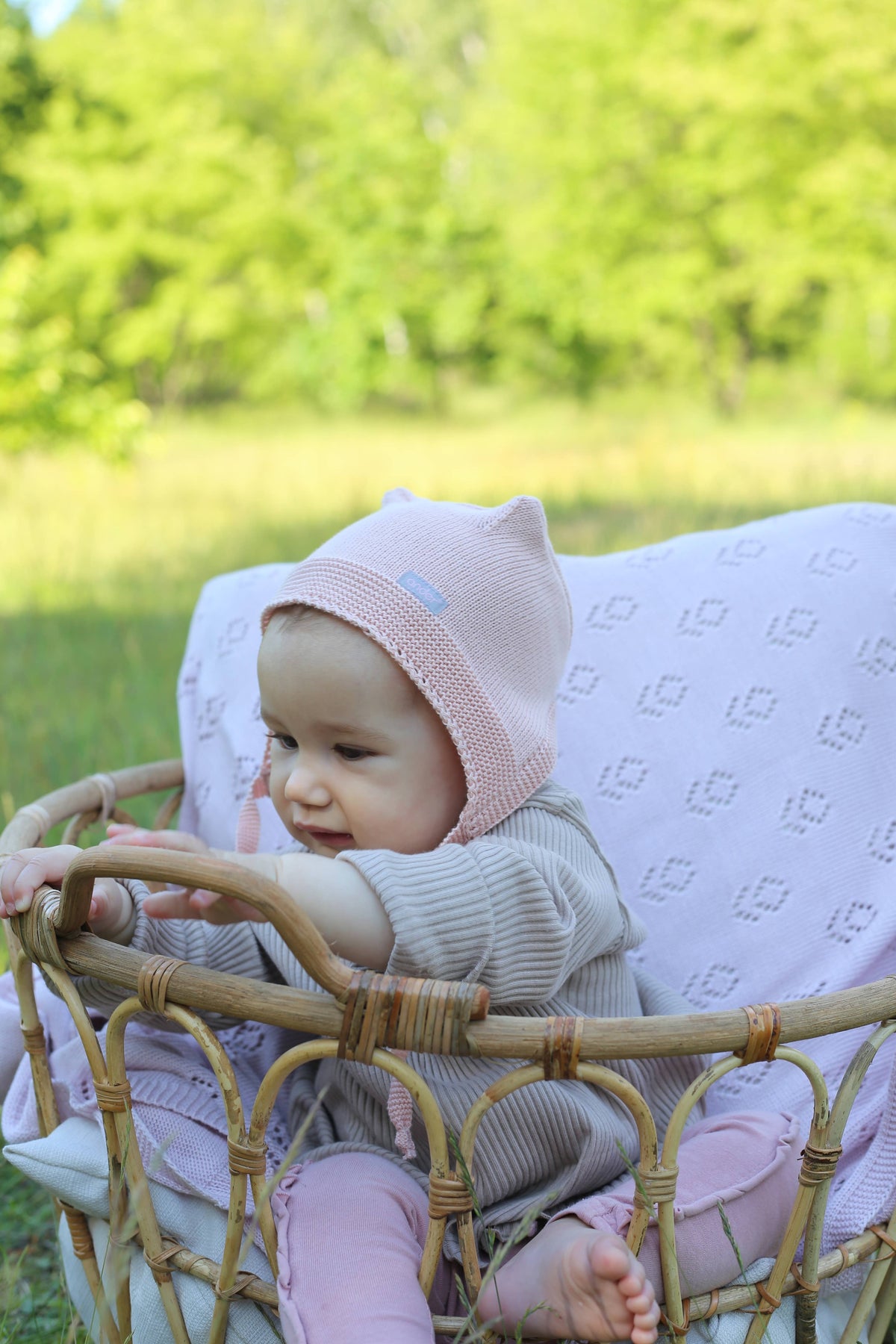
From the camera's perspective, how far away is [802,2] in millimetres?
12750

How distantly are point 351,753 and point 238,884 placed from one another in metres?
0.39

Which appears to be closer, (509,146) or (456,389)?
(509,146)

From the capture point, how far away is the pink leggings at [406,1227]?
113 cm

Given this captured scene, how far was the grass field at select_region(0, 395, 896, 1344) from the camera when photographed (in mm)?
3014

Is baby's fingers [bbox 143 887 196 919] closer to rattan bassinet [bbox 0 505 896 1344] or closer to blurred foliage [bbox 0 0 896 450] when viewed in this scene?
rattan bassinet [bbox 0 505 896 1344]

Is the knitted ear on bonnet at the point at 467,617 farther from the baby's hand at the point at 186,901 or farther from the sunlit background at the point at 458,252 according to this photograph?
the sunlit background at the point at 458,252

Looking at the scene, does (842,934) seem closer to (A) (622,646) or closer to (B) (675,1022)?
(A) (622,646)

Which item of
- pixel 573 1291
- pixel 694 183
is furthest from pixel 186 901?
pixel 694 183

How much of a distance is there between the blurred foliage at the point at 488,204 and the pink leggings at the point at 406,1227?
12610mm

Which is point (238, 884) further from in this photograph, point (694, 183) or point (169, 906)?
point (694, 183)

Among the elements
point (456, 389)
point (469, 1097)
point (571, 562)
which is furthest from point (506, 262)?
point (469, 1097)

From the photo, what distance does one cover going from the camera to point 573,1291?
1132 millimetres

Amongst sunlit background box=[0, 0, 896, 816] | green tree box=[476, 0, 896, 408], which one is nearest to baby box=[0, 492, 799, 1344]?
sunlit background box=[0, 0, 896, 816]

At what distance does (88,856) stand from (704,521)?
4099 millimetres
